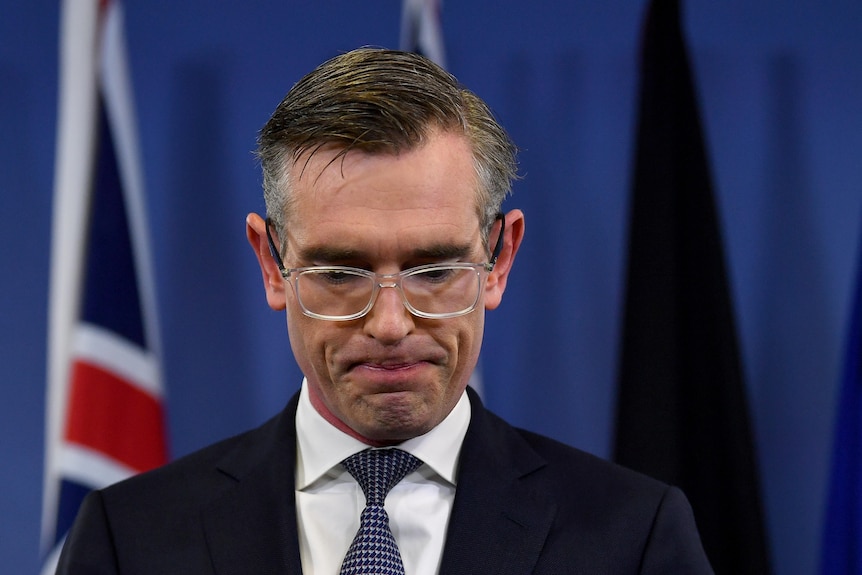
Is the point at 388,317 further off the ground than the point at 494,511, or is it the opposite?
the point at 388,317

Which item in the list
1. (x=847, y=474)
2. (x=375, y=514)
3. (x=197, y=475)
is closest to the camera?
(x=375, y=514)

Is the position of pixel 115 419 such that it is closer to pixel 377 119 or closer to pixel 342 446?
pixel 342 446

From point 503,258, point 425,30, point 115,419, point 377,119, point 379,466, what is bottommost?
point 115,419

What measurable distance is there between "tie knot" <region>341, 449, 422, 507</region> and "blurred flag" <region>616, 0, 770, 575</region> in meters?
1.04

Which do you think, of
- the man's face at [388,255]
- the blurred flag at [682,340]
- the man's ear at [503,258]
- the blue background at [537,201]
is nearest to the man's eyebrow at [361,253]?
the man's face at [388,255]

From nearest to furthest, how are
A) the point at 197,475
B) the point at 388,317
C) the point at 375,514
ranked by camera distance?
the point at 388,317
the point at 375,514
the point at 197,475

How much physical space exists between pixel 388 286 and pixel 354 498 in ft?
1.01

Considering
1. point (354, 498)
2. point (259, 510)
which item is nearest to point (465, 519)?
point (354, 498)

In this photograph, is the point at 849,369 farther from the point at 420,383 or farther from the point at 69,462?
the point at 69,462

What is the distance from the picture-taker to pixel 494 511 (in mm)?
1362

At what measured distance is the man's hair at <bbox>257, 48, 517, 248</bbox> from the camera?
1242 mm

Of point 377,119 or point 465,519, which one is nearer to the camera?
point 377,119

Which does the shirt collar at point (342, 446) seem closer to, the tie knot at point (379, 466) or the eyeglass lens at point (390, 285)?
the tie knot at point (379, 466)

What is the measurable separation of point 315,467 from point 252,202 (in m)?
1.23
